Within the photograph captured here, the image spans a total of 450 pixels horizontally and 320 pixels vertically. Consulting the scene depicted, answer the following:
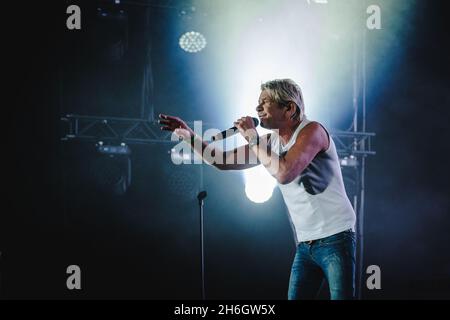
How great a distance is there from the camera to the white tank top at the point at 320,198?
247 centimetres

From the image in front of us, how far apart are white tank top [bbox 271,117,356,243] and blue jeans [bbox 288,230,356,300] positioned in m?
0.05

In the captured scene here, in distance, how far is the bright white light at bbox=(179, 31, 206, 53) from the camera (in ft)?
20.4

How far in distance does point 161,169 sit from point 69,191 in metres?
1.13

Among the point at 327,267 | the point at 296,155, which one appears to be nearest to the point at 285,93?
the point at 296,155

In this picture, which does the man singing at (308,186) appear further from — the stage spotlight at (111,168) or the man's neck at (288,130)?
the stage spotlight at (111,168)

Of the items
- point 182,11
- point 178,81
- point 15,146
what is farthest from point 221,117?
point 15,146

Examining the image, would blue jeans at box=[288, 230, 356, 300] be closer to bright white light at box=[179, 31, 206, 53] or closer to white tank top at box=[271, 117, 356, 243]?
white tank top at box=[271, 117, 356, 243]

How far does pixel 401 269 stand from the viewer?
7156 mm

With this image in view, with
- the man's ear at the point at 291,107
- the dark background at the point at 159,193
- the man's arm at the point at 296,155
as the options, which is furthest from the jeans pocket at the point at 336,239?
the dark background at the point at 159,193

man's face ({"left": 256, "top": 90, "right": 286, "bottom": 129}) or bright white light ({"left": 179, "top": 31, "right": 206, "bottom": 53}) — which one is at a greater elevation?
bright white light ({"left": 179, "top": 31, "right": 206, "bottom": 53})

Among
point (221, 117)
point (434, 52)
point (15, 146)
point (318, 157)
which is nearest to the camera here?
point (318, 157)

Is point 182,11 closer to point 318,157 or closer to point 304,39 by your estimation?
point 304,39

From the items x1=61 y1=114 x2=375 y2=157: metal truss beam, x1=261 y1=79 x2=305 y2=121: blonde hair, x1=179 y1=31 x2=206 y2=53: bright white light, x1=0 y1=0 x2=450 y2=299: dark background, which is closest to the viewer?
x1=261 y1=79 x2=305 y2=121: blonde hair

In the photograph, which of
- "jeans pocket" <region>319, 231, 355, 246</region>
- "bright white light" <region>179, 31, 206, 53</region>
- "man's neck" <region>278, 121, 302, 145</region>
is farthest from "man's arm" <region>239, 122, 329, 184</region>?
"bright white light" <region>179, 31, 206, 53</region>
